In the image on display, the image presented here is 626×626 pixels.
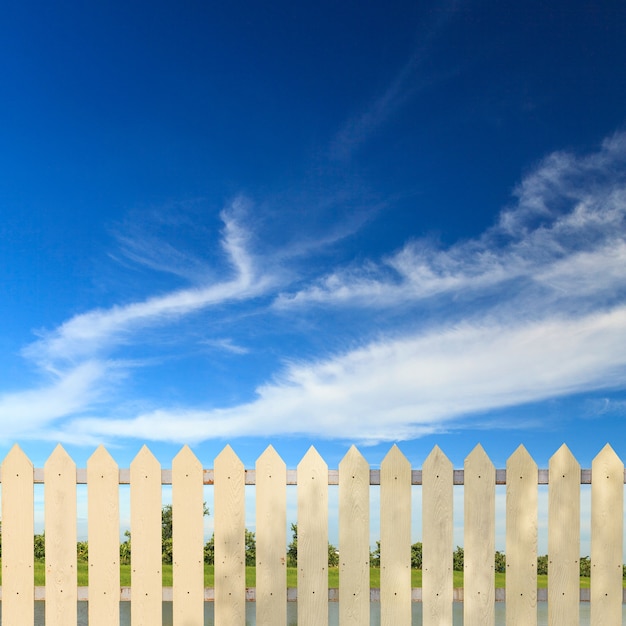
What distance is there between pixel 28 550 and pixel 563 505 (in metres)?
4.47

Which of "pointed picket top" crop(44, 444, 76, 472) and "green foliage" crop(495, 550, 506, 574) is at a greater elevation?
"pointed picket top" crop(44, 444, 76, 472)

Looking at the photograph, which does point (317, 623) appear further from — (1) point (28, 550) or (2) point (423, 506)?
(1) point (28, 550)

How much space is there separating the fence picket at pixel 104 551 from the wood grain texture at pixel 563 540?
3.55m

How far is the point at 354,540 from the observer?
17.7 feet

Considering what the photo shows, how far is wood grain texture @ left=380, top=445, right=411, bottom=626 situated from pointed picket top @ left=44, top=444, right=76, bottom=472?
8.48ft

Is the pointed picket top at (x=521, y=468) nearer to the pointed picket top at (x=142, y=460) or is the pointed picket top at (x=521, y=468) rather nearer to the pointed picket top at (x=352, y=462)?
the pointed picket top at (x=352, y=462)

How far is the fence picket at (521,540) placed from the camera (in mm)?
5434

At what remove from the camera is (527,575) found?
546 centimetres

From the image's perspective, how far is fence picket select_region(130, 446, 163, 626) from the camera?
18.0 feet

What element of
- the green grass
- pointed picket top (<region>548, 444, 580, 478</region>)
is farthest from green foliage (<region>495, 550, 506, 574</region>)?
pointed picket top (<region>548, 444, 580, 478</region>)

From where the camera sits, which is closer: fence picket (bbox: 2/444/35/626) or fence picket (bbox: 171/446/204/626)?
fence picket (bbox: 171/446/204/626)

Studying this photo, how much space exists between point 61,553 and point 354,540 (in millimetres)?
2425

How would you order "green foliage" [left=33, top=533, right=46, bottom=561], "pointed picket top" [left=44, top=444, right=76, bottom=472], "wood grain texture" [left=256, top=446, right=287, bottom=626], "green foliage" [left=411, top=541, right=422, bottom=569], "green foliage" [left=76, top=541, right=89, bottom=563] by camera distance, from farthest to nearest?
"green foliage" [left=33, top=533, right=46, bottom=561] → "green foliage" [left=76, top=541, right=89, bottom=563] → "green foliage" [left=411, top=541, right=422, bottom=569] → "pointed picket top" [left=44, top=444, right=76, bottom=472] → "wood grain texture" [left=256, top=446, right=287, bottom=626]

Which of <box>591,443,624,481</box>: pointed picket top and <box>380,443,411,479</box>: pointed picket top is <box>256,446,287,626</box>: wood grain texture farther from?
<box>591,443,624,481</box>: pointed picket top
